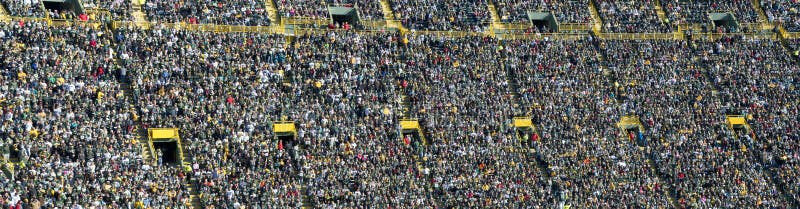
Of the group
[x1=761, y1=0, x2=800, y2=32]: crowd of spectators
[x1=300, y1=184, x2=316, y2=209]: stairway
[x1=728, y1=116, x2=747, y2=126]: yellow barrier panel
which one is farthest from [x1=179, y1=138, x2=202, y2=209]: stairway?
[x1=761, y1=0, x2=800, y2=32]: crowd of spectators

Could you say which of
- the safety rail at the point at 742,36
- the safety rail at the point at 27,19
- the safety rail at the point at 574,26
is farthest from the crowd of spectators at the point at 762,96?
Result: the safety rail at the point at 27,19

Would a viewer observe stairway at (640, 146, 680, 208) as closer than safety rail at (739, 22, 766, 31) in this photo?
Yes

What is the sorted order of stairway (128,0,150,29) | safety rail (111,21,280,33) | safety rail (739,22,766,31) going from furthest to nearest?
safety rail (739,22,766,31), stairway (128,0,150,29), safety rail (111,21,280,33)

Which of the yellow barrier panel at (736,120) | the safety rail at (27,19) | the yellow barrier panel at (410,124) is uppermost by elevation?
the safety rail at (27,19)

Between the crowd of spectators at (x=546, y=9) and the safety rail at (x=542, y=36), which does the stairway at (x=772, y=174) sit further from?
the crowd of spectators at (x=546, y=9)

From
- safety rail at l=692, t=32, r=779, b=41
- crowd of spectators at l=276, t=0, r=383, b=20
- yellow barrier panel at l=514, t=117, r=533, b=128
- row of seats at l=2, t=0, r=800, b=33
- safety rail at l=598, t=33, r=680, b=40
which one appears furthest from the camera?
safety rail at l=692, t=32, r=779, b=41

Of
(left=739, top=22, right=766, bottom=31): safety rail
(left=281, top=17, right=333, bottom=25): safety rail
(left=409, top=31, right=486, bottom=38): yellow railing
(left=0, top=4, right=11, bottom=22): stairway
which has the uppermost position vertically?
(left=0, top=4, right=11, bottom=22): stairway

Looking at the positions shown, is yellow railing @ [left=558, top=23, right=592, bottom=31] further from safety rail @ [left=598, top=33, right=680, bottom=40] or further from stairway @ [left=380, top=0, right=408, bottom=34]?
stairway @ [left=380, top=0, right=408, bottom=34]
